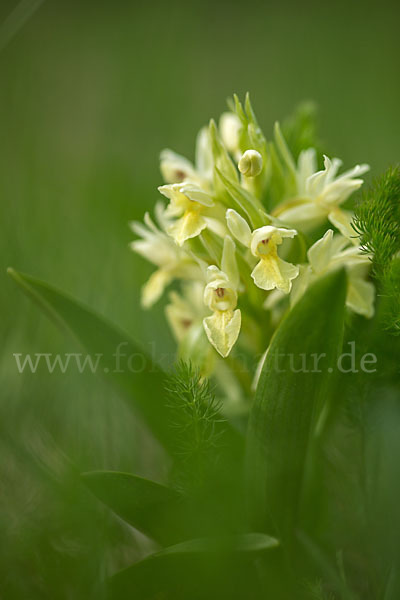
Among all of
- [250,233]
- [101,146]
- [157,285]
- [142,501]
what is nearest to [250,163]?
[250,233]

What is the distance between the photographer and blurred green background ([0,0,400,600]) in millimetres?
521

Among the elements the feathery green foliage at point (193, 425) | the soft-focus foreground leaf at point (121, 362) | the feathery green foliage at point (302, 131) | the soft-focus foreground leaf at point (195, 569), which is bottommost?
the soft-focus foreground leaf at point (195, 569)

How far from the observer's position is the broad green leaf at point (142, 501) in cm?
43

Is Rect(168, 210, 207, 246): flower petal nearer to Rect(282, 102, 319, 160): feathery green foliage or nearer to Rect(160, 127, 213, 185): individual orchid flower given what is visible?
Rect(160, 127, 213, 185): individual orchid flower

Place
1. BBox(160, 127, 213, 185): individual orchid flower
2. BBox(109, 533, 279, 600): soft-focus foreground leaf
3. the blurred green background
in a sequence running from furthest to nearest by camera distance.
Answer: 1. BBox(160, 127, 213, 185): individual orchid flower
2. the blurred green background
3. BBox(109, 533, 279, 600): soft-focus foreground leaf

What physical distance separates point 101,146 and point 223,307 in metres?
0.96

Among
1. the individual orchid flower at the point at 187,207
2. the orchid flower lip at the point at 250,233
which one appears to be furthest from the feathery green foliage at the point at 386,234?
the individual orchid flower at the point at 187,207

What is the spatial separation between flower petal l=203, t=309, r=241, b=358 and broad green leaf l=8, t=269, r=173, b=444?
0.09 meters

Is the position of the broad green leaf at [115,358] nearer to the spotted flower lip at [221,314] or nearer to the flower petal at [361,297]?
the spotted flower lip at [221,314]

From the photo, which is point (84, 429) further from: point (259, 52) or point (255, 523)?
point (259, 52)

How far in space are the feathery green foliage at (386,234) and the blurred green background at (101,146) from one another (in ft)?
1.01

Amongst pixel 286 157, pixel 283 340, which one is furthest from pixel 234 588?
pixel 286 157

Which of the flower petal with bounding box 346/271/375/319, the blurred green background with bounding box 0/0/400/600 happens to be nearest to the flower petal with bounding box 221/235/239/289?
the flower petal with bounding box 346/271/375/319

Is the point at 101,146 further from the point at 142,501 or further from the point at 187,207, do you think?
the point at 142,501
